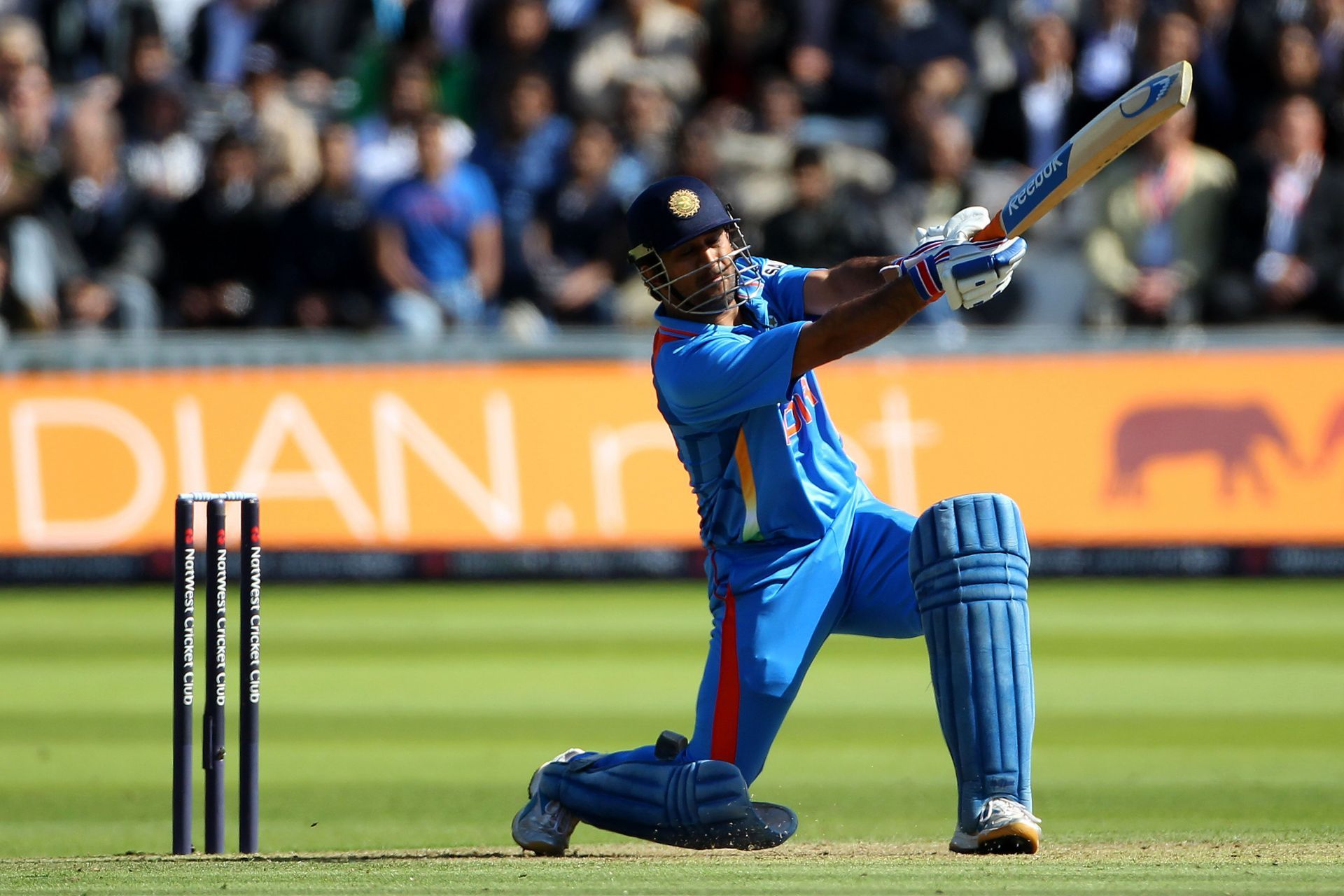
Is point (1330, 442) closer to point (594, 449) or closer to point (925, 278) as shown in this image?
point (594, 449)

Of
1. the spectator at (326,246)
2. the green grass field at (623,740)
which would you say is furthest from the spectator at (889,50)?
the green grass field at (623,740)

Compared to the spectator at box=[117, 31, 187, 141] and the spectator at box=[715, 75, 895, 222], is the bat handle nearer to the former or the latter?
the spectator at box=[715, 75, 895, 222]

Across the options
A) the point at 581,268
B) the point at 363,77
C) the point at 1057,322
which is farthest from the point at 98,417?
the point at 1057,322

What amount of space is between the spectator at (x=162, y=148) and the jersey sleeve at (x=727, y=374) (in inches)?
391

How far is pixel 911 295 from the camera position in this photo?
4527 millimetres

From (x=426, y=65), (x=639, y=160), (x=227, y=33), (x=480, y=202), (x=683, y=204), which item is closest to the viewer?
(x=683, y=204)

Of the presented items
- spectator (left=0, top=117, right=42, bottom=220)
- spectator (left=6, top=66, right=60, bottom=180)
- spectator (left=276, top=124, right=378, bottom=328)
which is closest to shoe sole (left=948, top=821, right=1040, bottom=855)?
spectator (left=276, top=124, right=378, bottom=328)

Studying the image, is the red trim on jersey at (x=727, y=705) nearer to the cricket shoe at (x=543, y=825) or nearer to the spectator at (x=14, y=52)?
the cricket shoe at (x=543, y=825)

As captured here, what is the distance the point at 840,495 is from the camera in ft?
16.5

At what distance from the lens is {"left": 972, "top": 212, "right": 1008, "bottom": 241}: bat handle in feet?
15.3

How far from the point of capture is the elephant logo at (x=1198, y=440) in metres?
10.9

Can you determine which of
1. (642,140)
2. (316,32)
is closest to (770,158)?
(642,140)

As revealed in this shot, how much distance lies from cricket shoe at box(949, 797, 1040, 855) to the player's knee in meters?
0.50

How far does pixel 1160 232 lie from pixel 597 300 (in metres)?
3.78
